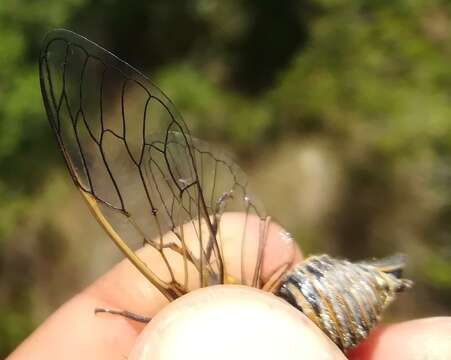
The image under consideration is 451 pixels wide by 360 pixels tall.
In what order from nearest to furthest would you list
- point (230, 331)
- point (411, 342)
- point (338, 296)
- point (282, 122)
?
point (230, 331) < point (338, 296) < point (411, 342) < point (282, 122)

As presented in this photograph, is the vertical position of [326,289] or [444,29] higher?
[444,29]

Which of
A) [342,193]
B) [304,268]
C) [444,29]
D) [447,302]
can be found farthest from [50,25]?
[304,268]

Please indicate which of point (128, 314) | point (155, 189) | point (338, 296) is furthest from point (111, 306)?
point (338, 296)

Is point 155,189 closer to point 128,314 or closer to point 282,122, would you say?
point 128,314

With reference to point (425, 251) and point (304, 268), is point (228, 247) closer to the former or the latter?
point (304, 268)

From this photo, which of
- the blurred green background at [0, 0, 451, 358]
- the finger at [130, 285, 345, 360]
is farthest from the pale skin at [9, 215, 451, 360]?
the blurred green background at [0, 0, 451, 358]

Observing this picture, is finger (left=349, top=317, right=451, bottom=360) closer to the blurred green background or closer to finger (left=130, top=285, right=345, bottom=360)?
finger (left=130, top=285, right=345, bottom=360)

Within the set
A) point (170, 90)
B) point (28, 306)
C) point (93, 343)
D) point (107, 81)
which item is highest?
point (170, 90)
